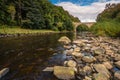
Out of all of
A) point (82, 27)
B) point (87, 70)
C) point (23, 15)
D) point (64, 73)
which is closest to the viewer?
point (64, 73)

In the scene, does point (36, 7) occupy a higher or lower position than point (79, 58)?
higher

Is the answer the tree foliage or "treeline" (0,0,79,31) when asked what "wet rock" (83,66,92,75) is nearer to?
"treeline" (0,0,79,31)

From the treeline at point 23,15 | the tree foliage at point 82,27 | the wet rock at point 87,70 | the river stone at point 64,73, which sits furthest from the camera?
the tree foliage at point 82,27

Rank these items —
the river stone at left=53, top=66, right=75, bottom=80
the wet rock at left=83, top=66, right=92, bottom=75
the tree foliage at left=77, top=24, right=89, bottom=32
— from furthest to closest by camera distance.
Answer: the tree foliage at left=77, top=24, right=89, bottom=32, the wet rock at left=83, top=66, right=92, bottom=75, the river stone at left=53, top=66, right=75, bottom=80

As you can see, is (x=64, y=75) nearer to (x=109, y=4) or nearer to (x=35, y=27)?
(x=35, y=27)

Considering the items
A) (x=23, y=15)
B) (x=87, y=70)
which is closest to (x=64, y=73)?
(x=87, y=70)

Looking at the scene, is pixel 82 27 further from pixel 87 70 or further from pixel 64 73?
pixel 64 73

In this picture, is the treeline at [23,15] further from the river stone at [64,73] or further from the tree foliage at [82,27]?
the tree foliage at [82,27]

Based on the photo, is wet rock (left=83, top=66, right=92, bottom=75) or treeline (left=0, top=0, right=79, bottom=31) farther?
treeline (left=0, top=0, right=79, bottom=31)

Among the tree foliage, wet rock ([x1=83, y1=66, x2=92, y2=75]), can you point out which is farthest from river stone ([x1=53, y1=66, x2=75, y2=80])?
the tree foliage

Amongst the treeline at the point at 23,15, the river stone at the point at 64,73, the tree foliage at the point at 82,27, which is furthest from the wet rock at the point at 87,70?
the tree foliage at the point at 82,27

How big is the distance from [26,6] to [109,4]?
72.0 metres

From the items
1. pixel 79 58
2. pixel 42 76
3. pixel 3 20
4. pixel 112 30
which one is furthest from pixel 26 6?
pixel 42 76

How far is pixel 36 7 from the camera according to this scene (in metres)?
60.9
